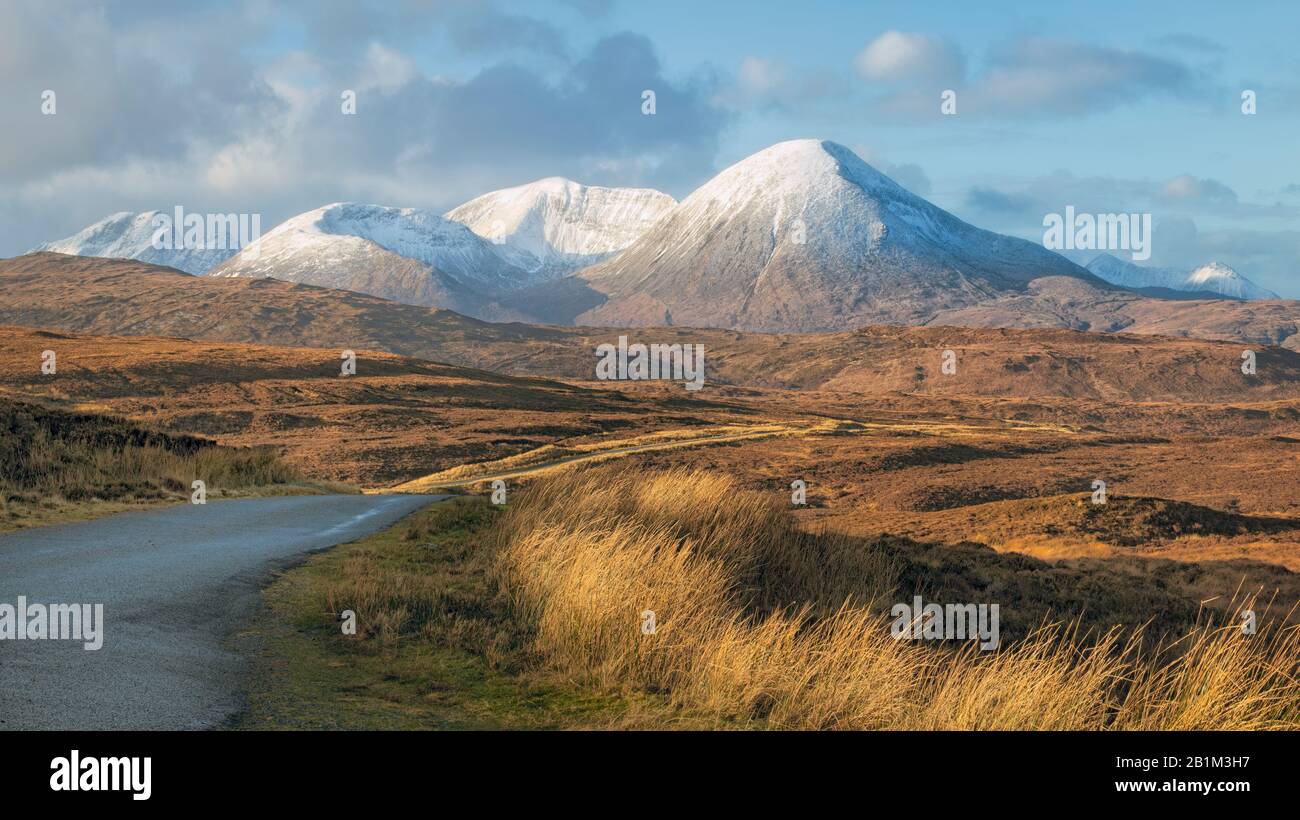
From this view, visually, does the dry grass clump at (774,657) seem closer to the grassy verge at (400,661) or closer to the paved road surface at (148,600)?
the grassy verge at (400,661)

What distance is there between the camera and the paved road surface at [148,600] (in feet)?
25.4

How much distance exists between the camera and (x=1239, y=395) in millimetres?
140750

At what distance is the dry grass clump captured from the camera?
9.09 metres

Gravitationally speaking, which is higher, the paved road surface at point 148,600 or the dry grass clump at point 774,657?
the paved road surface at point 148,600

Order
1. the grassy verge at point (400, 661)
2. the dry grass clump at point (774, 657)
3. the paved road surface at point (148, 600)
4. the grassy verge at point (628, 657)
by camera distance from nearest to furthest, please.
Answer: the paved road surface at point (148, 600) < the grassy verge at point (400, 661) < the grassy verge at point (628, 657) < the dry grass clump at point (774, 657)

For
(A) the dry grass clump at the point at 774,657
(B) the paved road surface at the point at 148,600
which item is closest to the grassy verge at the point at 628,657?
(A) the dry grass clump at the point at 774,657

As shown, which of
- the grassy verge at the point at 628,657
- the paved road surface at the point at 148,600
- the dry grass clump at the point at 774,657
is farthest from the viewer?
the dry grass clump at the point at 774,657

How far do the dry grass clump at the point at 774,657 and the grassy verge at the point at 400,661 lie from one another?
533mm

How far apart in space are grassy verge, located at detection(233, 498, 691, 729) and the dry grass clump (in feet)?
1.75

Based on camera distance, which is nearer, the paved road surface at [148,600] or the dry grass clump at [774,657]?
the paved road surface at [148,600]

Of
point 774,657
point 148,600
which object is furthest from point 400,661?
point 774,657

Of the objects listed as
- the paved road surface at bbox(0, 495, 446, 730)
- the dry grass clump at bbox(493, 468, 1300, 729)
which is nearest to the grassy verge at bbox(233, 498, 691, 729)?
the paved road surface at bbox(0, 495, 446, 730)
